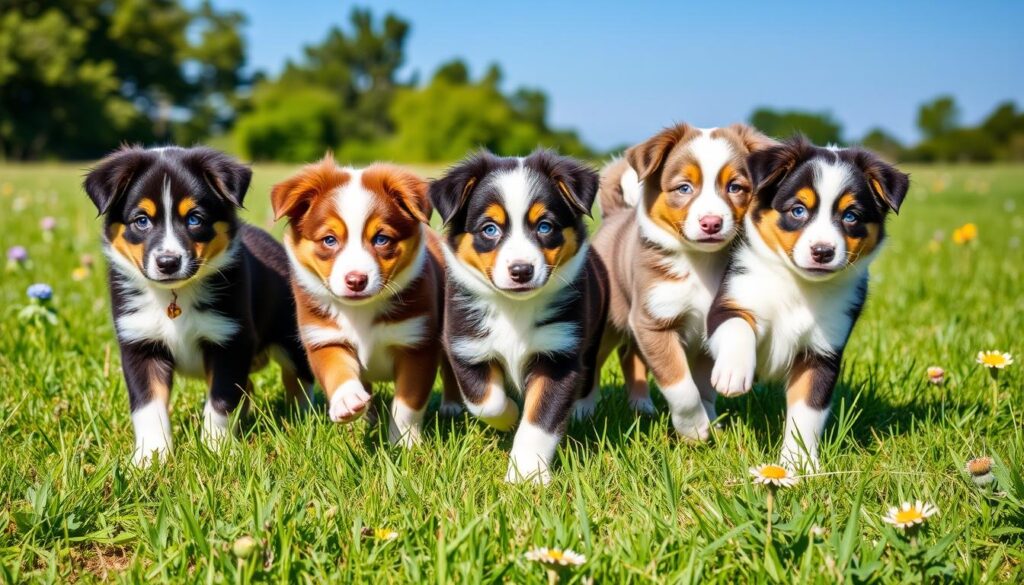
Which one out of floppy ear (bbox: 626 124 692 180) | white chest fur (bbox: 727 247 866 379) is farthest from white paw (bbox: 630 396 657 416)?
floppy ear (bbox: 626 124 692 180)

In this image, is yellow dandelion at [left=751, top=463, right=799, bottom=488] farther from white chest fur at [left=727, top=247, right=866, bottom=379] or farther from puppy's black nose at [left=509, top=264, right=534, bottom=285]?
puppy's black nose at [left=509, top=264, right=534, bottom=285]

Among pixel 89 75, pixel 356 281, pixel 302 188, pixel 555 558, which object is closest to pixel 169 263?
pixel 302 188

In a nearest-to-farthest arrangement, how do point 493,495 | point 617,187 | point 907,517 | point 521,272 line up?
point 907,517 → point 493,495 → point 521,272 → point 617,187

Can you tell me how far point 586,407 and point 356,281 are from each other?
1398mm

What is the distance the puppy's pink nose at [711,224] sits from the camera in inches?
137

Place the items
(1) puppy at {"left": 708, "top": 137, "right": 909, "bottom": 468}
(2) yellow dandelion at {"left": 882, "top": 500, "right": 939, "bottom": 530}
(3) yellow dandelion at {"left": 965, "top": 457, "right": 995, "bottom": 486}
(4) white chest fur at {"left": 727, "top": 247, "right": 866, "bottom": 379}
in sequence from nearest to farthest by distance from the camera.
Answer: (2) yellow dandelion at {"left": 882, "top": 500, "right": 939, "bottom": 530} → (3) yellow dandelion at {"left": 965, "top": 457, "right": 995, "bottom": 486} → (1) puppy at {"left": 708, "top": 137, "right": 909, "bottom": 468} → (4) white chest fur at {"left": 727, "top": 247, "right": 866, "bottom": 379}

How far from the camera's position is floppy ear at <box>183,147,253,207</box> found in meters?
3.55

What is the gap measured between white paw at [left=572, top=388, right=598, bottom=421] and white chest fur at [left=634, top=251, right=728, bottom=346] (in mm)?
639

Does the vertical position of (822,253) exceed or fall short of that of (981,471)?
it exceeds it

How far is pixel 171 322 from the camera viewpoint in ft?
12.0

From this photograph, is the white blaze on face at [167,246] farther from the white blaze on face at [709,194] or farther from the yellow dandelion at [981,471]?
the yellow dandelion at [981,471]

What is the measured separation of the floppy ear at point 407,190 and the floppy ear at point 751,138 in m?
1.34

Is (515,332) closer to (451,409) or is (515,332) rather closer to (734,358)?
(734,358)

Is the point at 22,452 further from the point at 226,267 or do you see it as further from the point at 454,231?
the point at 454,231
